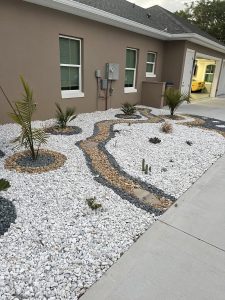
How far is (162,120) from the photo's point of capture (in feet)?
23.6

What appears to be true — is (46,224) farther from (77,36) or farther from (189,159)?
(77,36)

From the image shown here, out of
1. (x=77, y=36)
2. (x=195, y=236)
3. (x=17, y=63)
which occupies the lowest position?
(x=195, y=236)

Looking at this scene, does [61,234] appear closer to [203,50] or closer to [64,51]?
[64,51]

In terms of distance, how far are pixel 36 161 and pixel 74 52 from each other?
4.52 m

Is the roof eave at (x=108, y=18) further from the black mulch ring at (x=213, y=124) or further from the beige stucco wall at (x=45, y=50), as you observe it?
the black mulch ring at (x=213, y=124)

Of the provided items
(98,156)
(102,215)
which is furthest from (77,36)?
(102,215)

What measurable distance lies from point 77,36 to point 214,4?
20.7 m

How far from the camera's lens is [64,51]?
6637 millimetres

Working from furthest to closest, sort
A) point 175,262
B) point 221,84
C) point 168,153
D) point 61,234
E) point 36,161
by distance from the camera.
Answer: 1. point 221,84
2. point 168,153
3. point 36,161
4. point 61,234
5. point 175,262

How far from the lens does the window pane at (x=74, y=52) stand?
685 cm

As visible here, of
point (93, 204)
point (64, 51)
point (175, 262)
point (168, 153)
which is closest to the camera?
Answer: point (175, 262)

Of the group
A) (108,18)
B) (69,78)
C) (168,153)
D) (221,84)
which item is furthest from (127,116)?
(221,84)

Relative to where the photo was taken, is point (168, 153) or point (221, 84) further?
point (221, 84)

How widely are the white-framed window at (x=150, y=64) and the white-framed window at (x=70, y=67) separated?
4215 millimetres
